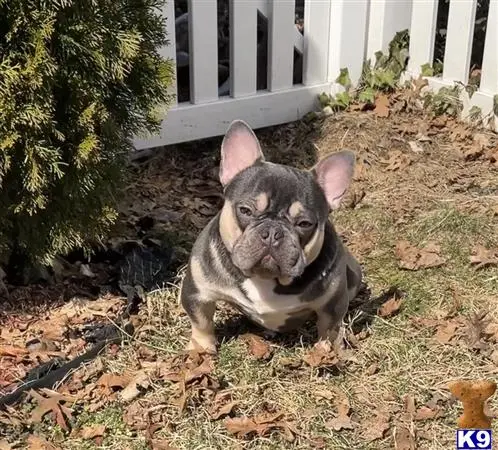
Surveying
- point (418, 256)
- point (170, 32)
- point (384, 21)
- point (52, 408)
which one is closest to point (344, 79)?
point (384, 21)

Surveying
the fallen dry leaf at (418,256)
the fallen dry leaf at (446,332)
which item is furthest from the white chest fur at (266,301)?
the fallen dry leaf at (418,256)

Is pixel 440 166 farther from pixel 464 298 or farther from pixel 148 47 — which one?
pixel 148 47

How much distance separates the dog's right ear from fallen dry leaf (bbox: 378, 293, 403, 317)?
994 mm

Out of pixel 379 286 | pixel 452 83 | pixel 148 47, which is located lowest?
pixel 379 286

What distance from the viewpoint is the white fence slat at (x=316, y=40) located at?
554cm

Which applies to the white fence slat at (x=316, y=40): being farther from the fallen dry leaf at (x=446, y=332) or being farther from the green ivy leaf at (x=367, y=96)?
the fallen dry leaf at (x=446, y=332)

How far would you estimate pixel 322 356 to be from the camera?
3.33 metres

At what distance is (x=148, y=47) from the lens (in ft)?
11.3

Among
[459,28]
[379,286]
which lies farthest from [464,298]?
[459,28]

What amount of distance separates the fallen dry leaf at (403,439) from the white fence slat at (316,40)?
3165mm

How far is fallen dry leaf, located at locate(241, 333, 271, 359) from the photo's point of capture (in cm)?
344

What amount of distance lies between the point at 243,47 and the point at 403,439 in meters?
2.99

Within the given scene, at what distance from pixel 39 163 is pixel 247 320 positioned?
1152 millimetres

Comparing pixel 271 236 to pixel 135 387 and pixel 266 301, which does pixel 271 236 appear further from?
pixel 135 387
